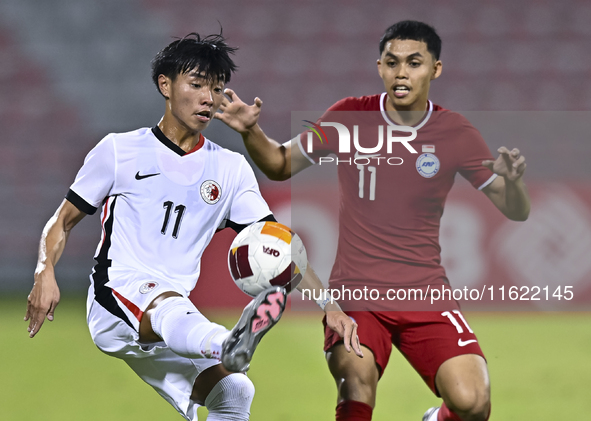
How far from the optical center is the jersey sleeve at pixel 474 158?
358 cm

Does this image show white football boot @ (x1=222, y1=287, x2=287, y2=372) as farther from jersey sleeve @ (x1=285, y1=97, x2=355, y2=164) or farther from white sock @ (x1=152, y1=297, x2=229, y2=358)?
jersey sleeve @ (x1=285, y1=97, x2=355, y2=164)

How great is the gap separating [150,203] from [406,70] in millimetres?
1344

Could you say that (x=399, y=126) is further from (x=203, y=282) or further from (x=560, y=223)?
(x=560, y=223)

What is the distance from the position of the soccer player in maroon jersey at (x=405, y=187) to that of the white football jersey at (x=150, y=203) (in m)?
0.33

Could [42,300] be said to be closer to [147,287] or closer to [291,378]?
[147,287]

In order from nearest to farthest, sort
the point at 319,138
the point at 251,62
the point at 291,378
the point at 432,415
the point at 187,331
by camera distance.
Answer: the point at 187,331
the point at 432,415
the point at 319,138
the point at 291,378
the point at 251,62

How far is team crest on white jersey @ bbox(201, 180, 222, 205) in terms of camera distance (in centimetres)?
346

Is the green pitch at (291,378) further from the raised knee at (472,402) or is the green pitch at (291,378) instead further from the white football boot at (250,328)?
the white football boot at (250,328)

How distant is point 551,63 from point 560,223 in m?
2.28

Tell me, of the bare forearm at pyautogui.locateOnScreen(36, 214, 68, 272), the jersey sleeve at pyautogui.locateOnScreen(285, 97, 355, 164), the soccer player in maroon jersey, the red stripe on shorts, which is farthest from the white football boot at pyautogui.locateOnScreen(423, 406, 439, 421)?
the bare forearm at pyautogui.locateOnScreen(36, 214, 68, 272)

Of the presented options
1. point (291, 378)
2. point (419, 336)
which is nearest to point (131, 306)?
point (419, 336)

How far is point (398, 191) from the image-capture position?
3.59 metres

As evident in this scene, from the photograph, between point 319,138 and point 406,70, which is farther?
point 319,138

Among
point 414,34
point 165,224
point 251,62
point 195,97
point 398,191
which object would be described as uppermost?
point 251,62
